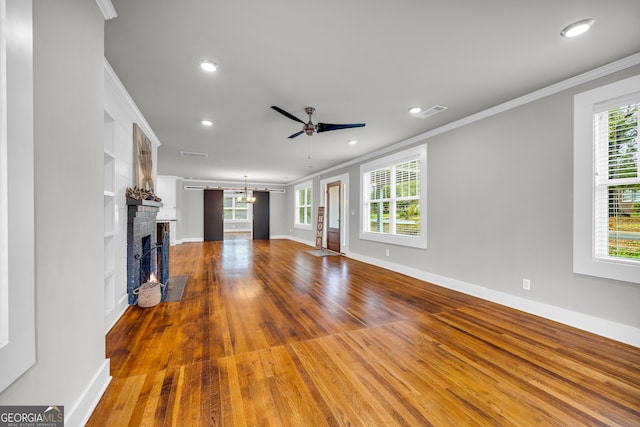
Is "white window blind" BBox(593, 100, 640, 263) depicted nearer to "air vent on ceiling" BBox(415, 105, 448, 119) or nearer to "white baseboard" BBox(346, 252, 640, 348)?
"white baseboard" BBox(346, 252, 640, 348)

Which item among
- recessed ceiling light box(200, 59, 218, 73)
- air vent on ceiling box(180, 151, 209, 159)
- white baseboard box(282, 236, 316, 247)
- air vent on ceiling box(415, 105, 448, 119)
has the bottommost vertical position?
white baseboard box(282, 236, 316, 247)

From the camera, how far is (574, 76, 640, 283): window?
7.59 feet

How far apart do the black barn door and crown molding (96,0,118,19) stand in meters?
9.21

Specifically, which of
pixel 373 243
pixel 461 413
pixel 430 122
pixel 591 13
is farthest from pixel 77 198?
pixel 373 243

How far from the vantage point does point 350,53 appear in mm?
2207

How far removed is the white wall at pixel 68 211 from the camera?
1.08 m

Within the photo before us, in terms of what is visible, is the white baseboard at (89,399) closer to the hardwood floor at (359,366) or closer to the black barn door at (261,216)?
the hardwood floor at (359,366)

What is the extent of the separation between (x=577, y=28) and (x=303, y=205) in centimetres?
A: 864

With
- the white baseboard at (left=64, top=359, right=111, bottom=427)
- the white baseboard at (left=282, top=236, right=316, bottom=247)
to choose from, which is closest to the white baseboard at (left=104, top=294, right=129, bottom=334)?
the white baseboard at (left=64, top=359, right=111, bottom=427)

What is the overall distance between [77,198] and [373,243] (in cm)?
510

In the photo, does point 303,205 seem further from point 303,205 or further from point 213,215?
point 213,215

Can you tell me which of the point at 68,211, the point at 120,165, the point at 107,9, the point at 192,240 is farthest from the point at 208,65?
the point at 192,240

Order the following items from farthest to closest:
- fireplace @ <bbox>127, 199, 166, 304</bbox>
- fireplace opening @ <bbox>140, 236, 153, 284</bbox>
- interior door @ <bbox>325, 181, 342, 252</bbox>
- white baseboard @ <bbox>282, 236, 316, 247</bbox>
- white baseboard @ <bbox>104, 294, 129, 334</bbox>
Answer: white baseboard @ <bbox>282, 236, 316, 247</bbox> < interior door @ <bbox>325, 181, 342, 252</bbox> < fireplace opening @ <bbox>140, 236, 153, 284</bbox> < fireplace @ <bbox>127, 199, 166, 304</bbox> < white baseboard @ <bbox>104, 294, 129, 334</bbox>

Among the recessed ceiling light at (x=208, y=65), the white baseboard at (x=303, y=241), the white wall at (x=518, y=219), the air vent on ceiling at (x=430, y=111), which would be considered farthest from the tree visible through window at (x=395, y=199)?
the recessed ceiling light at (x=208, y=65)
